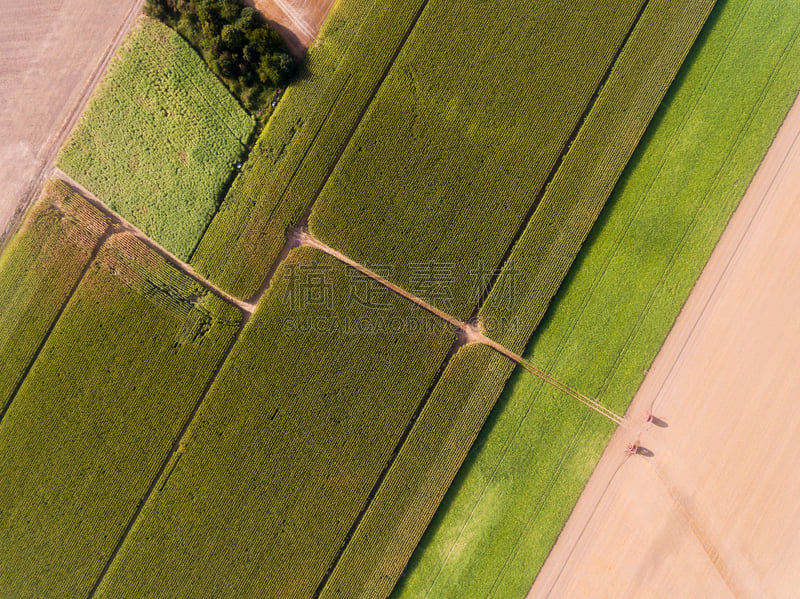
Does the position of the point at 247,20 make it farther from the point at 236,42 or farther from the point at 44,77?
the point at 44,77

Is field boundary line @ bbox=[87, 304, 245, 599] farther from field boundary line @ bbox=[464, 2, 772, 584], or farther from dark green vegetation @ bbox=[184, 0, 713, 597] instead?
field boundary line @ bbox=[464, 2, 772, 584]

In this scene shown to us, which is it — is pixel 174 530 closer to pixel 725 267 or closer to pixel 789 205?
pixel 725 267

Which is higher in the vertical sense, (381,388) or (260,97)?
(260,97)

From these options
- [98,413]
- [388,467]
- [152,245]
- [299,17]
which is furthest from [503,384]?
[299,17]

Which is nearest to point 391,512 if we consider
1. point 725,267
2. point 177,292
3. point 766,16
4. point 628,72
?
point 177,292

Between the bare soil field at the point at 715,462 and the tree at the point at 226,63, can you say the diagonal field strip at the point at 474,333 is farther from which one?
the tree at the point at 226,63

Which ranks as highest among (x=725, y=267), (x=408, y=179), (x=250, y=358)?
(x=725, y=267)

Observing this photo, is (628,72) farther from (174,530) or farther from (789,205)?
(174,530)
